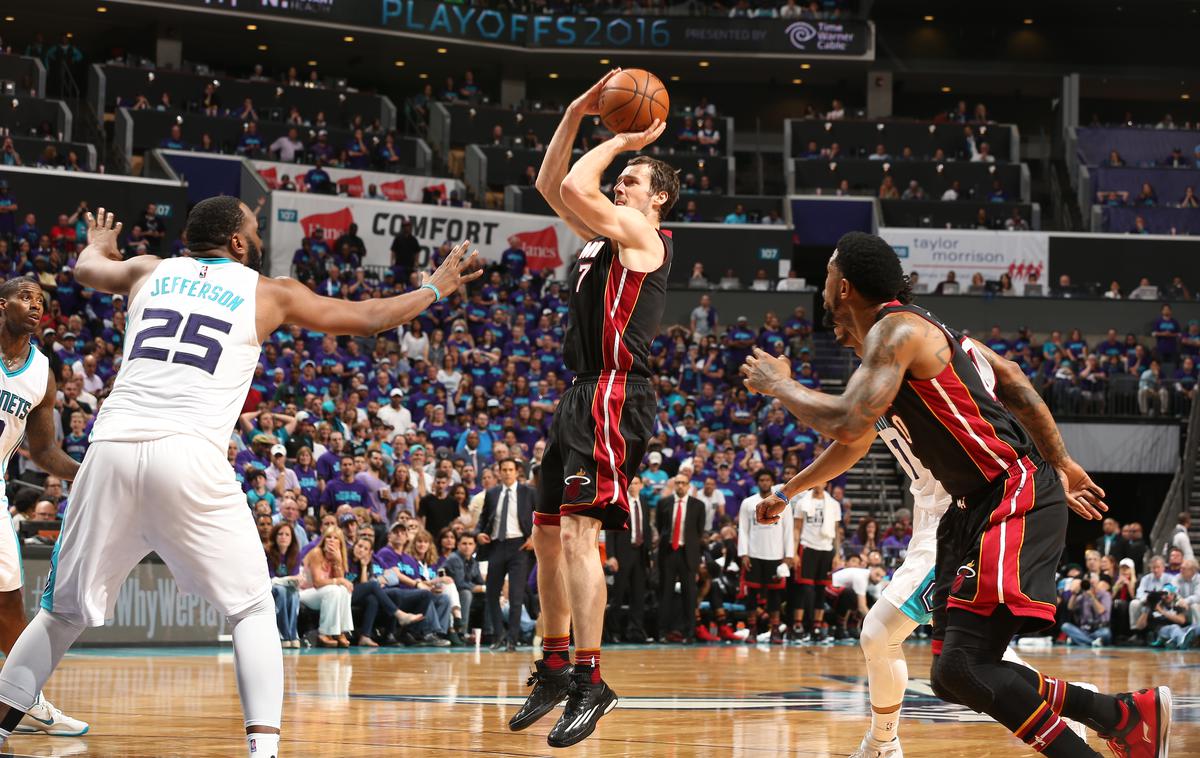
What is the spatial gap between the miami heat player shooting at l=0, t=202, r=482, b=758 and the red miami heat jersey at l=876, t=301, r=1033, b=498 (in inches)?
81.1

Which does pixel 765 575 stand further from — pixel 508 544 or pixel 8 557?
pixel 8 557

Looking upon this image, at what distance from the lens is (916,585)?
6.73 metres

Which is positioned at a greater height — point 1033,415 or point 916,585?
point 1033,415

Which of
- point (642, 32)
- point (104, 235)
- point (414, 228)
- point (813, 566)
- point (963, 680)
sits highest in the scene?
point (642, 32)

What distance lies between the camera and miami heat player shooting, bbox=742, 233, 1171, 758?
521 cm

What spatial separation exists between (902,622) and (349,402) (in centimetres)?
1484

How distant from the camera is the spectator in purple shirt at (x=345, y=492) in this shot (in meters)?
17.1

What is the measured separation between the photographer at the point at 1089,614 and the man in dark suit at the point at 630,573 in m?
6.41

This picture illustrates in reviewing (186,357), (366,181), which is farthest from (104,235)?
(366,181)

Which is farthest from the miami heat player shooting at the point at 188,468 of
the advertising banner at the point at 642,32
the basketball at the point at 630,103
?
the advertising banner at the point at 642,32

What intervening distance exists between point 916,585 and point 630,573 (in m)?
11.3

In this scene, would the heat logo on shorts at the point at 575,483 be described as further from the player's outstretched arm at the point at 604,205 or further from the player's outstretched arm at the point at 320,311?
the player's outstretched arm at the point at 320,311

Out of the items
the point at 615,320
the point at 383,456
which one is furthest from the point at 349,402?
the point at 615,320

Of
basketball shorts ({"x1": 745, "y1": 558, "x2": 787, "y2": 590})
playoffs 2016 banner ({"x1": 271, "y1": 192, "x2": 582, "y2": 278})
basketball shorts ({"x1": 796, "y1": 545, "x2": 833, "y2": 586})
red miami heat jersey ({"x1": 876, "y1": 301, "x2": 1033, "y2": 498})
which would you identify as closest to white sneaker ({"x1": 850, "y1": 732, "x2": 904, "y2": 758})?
red miami heat jersey ({"x1": 876, "y1": 301, "x2": 1033, "y2": 498})
